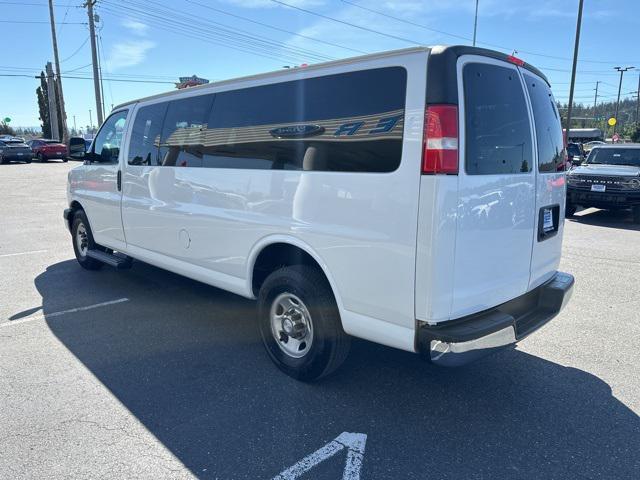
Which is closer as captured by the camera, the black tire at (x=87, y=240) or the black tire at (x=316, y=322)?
the black tire at (x=316, y=322)

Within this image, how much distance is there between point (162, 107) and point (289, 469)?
3676 millimetres

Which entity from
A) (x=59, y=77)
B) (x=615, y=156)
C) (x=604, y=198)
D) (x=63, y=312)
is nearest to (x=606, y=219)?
(x=604, y=198)

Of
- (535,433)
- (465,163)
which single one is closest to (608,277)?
(535,433)

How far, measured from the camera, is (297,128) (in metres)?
3.44

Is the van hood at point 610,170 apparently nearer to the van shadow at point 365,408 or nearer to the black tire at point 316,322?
the van shadow at point 365,408

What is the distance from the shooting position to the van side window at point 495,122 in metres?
2.83

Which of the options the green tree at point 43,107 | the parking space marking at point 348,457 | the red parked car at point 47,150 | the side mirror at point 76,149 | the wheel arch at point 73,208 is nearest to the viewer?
the parking space marking at point 348,457

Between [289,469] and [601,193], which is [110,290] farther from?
[601,193]

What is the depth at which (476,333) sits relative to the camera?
2854 mm

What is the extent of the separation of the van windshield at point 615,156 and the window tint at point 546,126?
10.1m

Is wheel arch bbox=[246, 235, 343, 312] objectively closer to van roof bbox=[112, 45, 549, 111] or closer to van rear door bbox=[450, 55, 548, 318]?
van rear door bbox=[450, 55, 548, 318]

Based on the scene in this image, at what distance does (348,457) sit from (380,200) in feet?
4.82

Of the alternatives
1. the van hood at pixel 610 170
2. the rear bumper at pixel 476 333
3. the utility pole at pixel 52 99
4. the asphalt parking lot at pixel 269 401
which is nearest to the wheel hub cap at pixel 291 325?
the asphalt parking lot at pixel 269 401

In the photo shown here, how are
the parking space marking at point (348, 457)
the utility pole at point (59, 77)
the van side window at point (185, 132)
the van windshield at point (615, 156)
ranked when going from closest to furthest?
the parking space marking at point (348, 457) < the van side window at point (185, 132) < the van windshield at point (615, 156) < the utility pole at point (59, 77)
